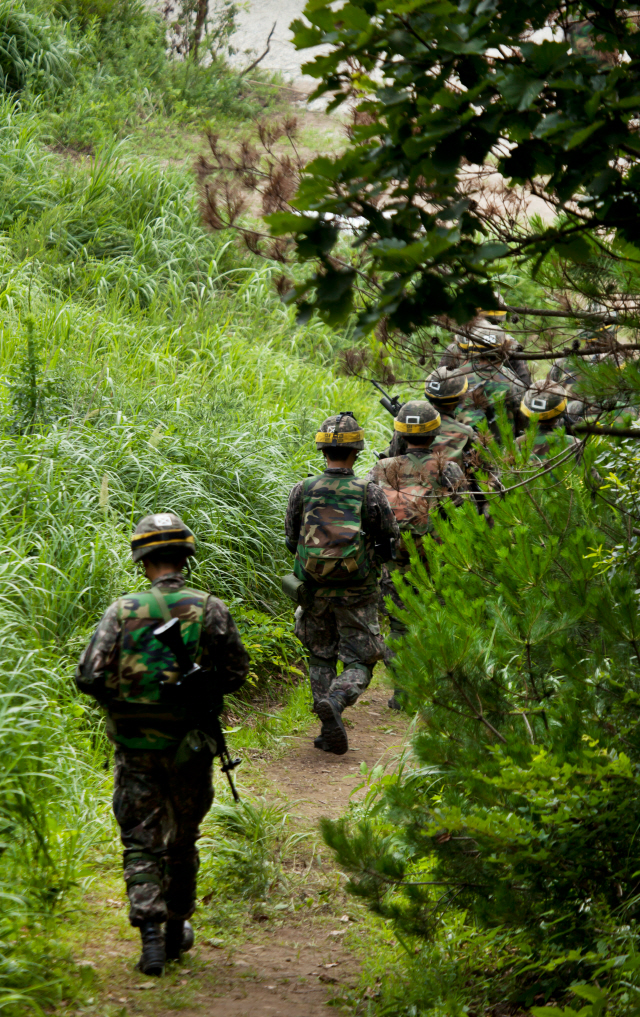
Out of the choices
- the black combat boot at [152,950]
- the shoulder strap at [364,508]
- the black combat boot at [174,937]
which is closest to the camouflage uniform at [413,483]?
the shoulder strap at [364,508]

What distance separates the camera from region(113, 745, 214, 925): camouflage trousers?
12.9ft

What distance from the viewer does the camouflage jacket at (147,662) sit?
3.88 m

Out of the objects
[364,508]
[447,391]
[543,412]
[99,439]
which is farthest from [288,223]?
[543,412]

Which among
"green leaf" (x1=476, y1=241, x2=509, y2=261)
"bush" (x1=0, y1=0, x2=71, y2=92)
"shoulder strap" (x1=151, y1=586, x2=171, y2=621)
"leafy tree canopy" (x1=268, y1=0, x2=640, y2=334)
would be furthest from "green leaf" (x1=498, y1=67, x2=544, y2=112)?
"bush" (x1=0, y1=0, x2=71, y2=92)

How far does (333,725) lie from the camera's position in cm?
618

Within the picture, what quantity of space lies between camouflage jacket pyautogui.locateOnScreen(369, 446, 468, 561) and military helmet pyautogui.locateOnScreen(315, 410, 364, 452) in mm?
676

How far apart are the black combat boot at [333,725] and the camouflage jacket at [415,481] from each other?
1420 millimetres

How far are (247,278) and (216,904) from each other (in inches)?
360

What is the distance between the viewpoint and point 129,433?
7500mm

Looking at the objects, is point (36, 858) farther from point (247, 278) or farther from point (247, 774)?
point (247, 278)

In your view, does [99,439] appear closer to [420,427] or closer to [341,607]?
[341,607]

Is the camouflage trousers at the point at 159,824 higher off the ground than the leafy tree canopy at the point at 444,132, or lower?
lower

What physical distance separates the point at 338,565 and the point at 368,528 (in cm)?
33

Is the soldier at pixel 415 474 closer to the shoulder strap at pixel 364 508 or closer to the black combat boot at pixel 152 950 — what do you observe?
the shoulder strap at pixel 364 508
